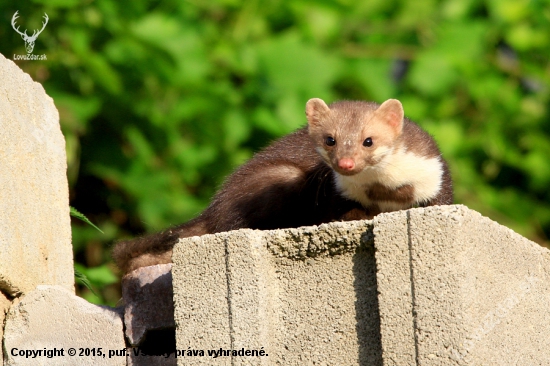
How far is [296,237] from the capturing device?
3340 mm

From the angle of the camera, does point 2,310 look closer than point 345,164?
Yes

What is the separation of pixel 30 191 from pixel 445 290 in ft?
6.62

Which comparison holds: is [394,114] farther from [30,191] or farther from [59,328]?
[59,328]

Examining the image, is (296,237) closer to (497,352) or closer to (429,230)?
(429,230)

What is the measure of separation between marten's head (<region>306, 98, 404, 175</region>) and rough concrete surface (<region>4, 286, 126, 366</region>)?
130cm

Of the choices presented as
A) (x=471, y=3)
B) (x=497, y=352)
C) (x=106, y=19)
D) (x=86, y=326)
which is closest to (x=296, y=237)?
(x=497, y=352)

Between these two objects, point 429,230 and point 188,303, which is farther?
point 188,303

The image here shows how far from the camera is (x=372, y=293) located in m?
3.17

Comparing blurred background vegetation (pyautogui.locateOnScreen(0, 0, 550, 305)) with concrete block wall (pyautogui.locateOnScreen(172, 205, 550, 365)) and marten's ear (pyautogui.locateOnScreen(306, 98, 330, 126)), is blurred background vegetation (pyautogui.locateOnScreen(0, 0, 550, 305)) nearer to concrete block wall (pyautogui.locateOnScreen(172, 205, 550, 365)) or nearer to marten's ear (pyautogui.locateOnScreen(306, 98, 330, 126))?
marten's ear (pyautogui.locateOnScreen(306, 98, 330, 126))

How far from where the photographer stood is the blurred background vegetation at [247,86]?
7582mm

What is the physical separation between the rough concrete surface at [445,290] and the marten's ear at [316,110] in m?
1.60

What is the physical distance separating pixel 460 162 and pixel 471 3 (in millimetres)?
1670

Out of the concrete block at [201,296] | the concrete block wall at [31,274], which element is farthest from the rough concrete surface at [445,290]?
the concrete block wall at [31,274]

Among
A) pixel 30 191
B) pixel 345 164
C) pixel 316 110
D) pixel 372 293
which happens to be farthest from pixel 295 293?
pixel 316 110
